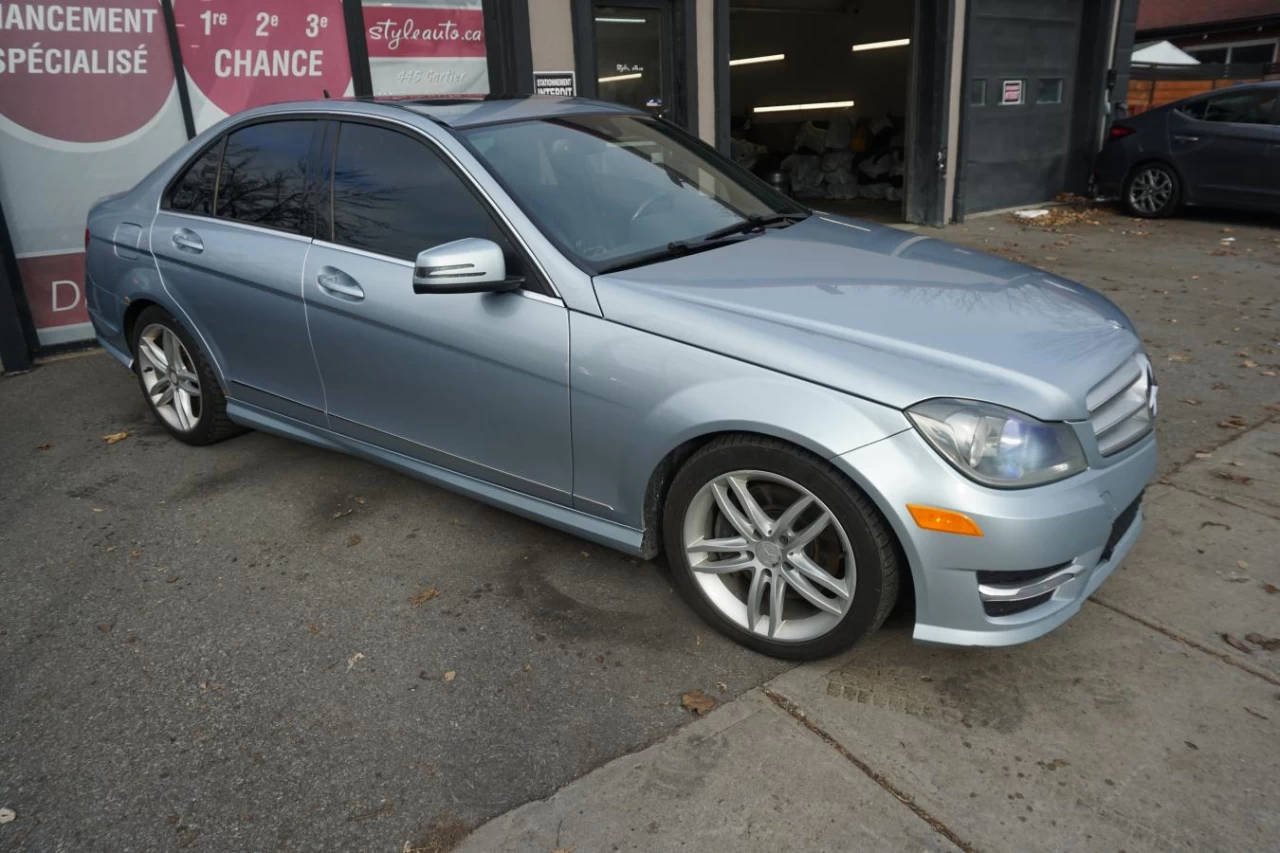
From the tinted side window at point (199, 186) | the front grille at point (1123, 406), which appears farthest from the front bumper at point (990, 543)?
the tinted side window at point (199, 186)

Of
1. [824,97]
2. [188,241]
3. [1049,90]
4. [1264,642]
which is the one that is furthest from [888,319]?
[824,97]

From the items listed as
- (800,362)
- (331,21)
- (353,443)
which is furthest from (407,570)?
(331,21)

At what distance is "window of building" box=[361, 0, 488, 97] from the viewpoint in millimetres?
7359

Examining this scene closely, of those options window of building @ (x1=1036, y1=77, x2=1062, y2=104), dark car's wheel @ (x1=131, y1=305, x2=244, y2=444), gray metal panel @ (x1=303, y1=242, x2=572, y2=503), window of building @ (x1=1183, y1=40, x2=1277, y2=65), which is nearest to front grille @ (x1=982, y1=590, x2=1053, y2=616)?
gray metal panel @ (x1=303, y1=242, x2=572, y2=503)

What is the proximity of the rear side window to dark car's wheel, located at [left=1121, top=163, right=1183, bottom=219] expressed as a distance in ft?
33.8

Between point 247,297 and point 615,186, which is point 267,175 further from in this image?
point 615,186

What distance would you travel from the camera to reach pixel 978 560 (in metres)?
2.50

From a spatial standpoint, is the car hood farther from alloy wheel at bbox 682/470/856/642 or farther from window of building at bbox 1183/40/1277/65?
window of building at bbox 1183/40/1277/65

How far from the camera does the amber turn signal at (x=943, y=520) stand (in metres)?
2.47

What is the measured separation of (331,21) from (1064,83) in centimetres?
968

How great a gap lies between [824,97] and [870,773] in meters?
15.7

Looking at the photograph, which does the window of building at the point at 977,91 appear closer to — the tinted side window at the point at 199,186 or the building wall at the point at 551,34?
the building wall at the point at 551,34

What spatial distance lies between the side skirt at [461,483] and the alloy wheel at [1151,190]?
10430mm

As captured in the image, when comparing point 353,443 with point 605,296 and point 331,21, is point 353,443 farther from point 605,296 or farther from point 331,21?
point 331,21
